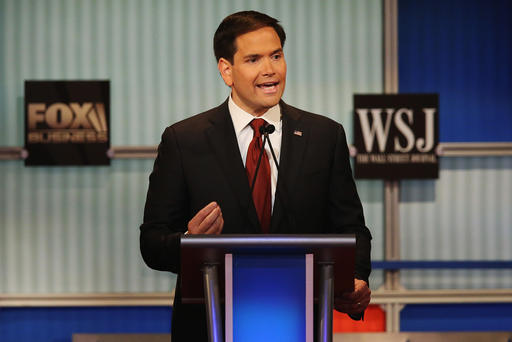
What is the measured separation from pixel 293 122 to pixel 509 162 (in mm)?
2635

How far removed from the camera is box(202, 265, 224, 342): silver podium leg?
3.85 ft

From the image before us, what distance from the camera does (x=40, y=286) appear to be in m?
3.90

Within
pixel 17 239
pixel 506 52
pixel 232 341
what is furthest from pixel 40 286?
pixel 506 52

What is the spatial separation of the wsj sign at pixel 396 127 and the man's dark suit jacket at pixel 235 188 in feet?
6.65

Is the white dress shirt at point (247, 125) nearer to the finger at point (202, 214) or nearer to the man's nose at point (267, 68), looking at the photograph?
the man's nose at point (267, 68)

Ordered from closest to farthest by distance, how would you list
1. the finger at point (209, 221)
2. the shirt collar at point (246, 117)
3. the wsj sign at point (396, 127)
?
1. the finger at point (209, 221)
2. the shirt collar at point (246, 117)
3. the wsj sign at point (396, 127)

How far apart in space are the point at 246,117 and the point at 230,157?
0.15 metres

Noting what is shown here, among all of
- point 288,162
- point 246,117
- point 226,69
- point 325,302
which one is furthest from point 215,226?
point 226,69

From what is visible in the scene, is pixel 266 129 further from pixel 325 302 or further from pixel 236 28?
pixel 325 302

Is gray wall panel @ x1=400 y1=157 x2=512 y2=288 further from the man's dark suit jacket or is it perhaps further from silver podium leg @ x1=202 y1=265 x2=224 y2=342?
silver podium leg @ x1=202 y1=265 x2=224 y2=342

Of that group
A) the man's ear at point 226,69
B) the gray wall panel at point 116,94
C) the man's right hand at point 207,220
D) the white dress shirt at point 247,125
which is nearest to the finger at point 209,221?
the man's right hand at point 207,220

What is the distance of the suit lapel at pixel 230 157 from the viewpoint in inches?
66.3

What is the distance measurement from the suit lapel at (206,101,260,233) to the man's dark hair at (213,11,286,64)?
0.58 ft

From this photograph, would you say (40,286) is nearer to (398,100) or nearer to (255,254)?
(398,100)
